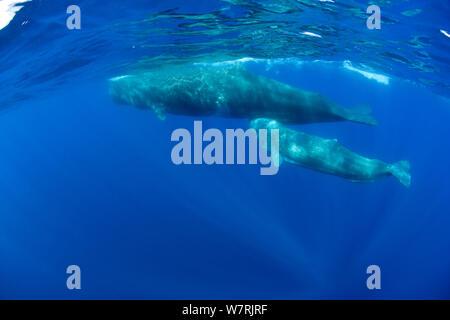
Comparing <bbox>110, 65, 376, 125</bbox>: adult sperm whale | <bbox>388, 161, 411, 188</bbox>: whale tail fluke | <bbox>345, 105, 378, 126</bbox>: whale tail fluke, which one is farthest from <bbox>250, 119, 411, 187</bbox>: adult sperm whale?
<bbox>345, 105, 378, 126</bbox>: whale tail fluke

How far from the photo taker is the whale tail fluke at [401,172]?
9.05 m

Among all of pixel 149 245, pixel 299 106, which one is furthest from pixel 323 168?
pixel 149 245

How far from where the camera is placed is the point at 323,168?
8.52 meters

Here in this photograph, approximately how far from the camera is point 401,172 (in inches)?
364

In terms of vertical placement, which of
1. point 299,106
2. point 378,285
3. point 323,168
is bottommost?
point 378,285

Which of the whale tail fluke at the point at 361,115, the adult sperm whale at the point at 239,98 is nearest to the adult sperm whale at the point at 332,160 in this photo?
the adult sperm whale at the point at 239,98

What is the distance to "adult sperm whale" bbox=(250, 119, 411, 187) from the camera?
853cm

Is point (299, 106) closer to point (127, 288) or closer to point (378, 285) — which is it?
point (378, 285)

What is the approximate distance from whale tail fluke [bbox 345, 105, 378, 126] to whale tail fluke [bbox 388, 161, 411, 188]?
1620 millimetres

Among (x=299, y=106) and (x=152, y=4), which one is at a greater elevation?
(x=152, y=4)

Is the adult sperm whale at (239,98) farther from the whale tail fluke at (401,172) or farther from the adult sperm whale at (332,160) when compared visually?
the whale tail fluke at (401,172)

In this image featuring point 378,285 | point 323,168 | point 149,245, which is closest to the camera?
point 323,168

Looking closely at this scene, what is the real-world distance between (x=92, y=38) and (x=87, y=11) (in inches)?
118

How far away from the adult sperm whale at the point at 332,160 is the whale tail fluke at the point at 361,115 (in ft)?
5.58
